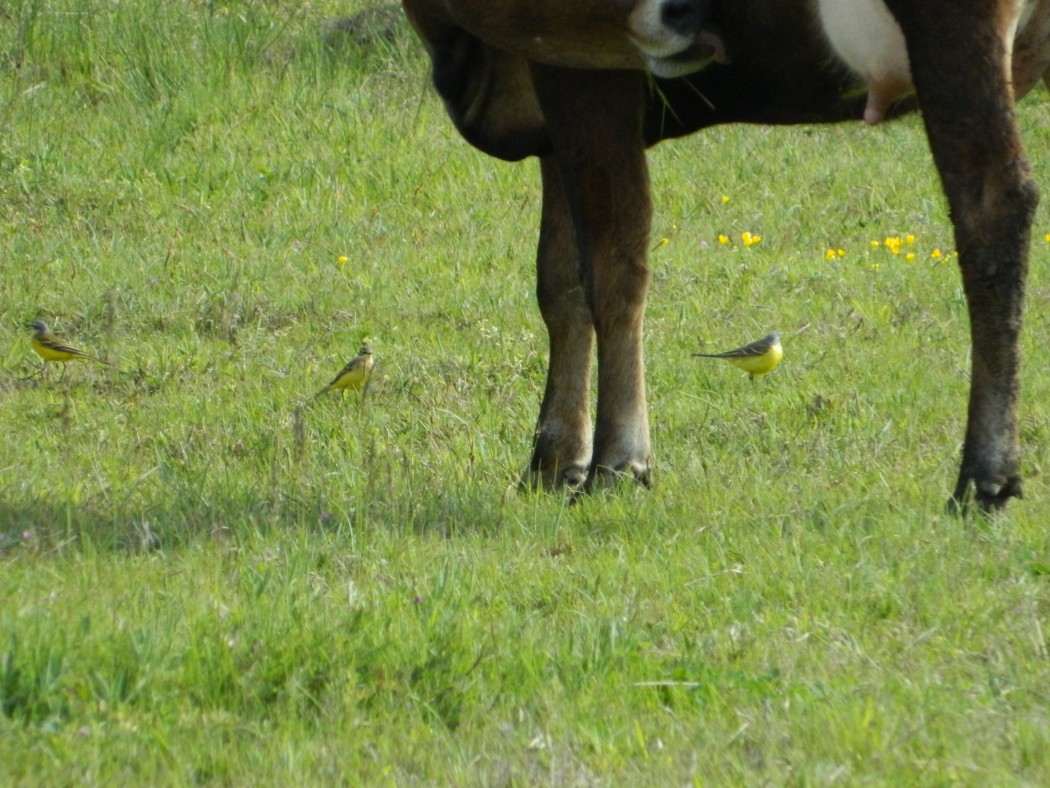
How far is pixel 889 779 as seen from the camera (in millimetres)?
2566

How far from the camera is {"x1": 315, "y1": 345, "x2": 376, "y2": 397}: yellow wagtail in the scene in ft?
18.9

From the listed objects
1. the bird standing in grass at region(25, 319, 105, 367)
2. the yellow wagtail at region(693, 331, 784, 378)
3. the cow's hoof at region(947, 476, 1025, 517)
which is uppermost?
the cow's hoof at region(947, 476, 1025, 517)

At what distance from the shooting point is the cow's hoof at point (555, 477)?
4.86 meters

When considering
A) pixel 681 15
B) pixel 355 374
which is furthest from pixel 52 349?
pixel 681 15

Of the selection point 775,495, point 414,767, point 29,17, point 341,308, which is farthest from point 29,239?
point 414,767

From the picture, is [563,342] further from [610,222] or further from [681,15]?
[681,15]

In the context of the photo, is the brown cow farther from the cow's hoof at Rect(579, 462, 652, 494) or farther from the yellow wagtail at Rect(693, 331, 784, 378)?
the yellow wagtail at Rect(693, 331, 784, 378)

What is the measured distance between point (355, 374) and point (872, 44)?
240 cm

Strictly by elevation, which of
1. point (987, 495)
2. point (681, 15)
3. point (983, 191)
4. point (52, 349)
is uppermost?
point (681, 15)

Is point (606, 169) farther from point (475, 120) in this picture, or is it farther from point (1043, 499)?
point (1043, 499)

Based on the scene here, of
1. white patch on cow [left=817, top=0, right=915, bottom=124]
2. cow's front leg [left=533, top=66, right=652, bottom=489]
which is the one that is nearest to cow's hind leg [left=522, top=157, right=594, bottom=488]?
cow's front leg [left=533, top=66, right=652, bottom=489]

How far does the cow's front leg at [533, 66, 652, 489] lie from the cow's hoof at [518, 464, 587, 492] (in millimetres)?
182

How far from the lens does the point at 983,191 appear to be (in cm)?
397

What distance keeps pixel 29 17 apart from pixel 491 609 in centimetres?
821
